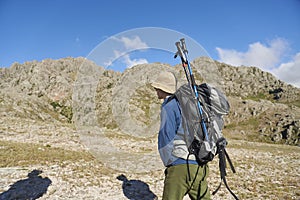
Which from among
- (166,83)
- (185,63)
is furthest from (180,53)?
(166,83)

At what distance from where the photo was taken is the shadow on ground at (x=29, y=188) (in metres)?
8.55

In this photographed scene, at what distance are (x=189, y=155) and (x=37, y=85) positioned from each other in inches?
5994

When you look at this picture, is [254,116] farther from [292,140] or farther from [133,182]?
[133,182]

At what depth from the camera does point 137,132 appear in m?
4.94

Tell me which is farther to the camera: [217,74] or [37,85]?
[37,85]

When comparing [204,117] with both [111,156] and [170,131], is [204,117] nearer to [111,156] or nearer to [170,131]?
[170,131]

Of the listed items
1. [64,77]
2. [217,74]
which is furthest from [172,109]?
[64,77]

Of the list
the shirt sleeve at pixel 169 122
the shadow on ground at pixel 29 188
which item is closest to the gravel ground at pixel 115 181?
the shadow on ground at pixel 29 188

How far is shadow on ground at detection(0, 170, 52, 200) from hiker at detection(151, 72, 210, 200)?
6395 mm

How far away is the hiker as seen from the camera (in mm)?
4086

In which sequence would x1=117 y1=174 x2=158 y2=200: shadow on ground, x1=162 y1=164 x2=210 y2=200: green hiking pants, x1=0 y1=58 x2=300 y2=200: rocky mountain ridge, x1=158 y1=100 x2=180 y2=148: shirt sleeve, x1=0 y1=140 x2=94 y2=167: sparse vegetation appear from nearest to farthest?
x1=158 y1=100 x2=180 y2=148: shirt sleeve < x1=162 y1=164 x2=210 y2=200: green hiking pants < x1=0 y1=58 x2=300 y2=200: rocky mountain ridge < x1=117 y1=174 x2=158 y2=200: shadow on ground < x1=0 y1=140 x2=94 y2=167: sparse vegetation

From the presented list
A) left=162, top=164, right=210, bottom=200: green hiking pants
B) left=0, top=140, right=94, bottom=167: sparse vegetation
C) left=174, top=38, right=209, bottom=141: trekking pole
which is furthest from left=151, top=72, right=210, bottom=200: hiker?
left=0, top=140, right=94, bottom=167: sparse vegetation

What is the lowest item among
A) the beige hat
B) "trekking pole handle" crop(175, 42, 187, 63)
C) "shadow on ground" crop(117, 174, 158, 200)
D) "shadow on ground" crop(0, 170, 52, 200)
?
"shadow on ground" crop(0, 170, 52, 200)

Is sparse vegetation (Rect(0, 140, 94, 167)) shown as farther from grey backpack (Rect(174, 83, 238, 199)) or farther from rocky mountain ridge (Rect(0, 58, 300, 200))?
grey backpack (Rect(174, 83, 238, 199))
